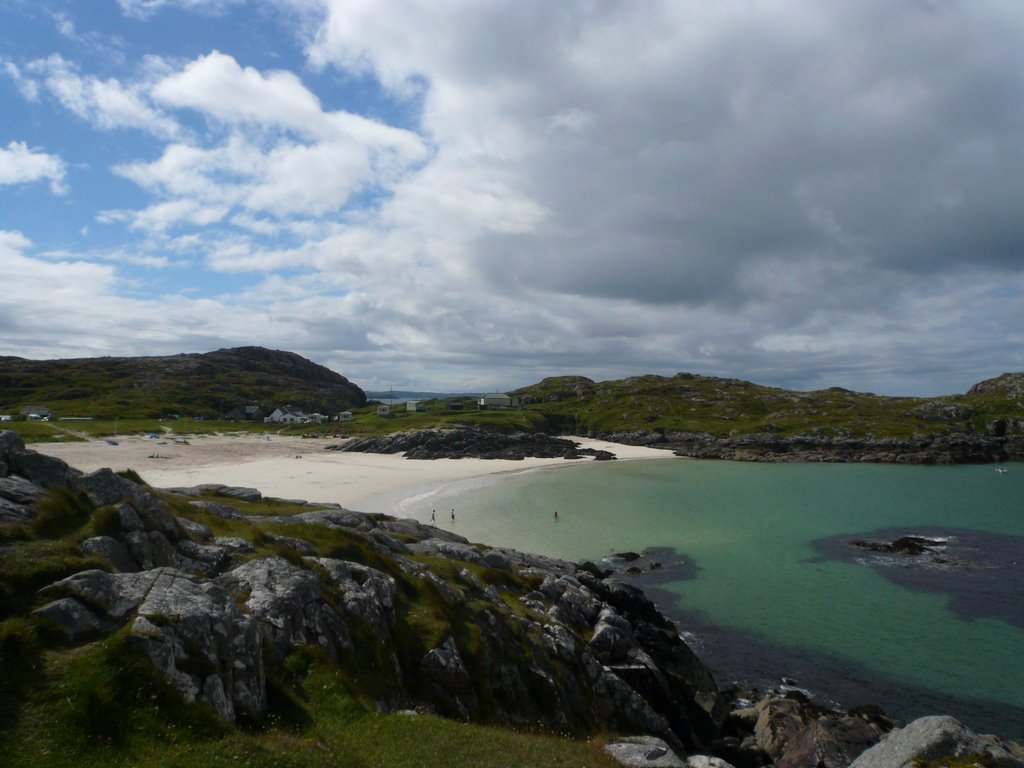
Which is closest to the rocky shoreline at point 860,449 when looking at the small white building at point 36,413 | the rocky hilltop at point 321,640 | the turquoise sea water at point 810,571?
the turquoise sea water at point 810,571

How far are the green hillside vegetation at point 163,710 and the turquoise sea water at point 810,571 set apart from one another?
23094 millimetres

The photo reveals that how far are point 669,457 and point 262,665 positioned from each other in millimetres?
156324

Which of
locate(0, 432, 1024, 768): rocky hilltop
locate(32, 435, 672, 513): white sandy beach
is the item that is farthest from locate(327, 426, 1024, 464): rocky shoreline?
locate(0, 432, 1024, 768): rocky hilltop

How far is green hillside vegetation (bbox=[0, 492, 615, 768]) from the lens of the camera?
1205 centimetres

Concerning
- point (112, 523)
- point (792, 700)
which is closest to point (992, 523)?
point (792, 700)

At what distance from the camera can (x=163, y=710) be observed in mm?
13328

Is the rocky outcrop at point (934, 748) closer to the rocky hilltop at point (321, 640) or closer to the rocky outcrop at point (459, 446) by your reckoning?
the rocky hilltop at point (321, 640)

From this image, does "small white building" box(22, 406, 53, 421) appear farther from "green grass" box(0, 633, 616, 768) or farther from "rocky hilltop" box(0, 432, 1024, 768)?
"green grass" box(0, 633, 616, 768)

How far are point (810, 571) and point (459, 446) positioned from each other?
102798 millimetres

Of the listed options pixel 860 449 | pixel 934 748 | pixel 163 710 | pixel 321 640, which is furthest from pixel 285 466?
pixel 860 449

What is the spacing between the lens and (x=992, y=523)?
7838cm

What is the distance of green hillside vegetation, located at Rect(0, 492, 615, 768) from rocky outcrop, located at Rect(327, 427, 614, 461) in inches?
4790

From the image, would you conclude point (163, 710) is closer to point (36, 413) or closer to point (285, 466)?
point (285, 466)

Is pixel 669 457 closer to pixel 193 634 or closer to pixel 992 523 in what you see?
pixel 992 523
